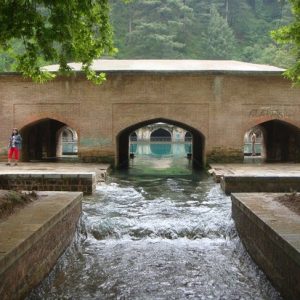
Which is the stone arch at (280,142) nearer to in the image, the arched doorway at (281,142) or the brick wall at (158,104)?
the arched doorway at (281,142)

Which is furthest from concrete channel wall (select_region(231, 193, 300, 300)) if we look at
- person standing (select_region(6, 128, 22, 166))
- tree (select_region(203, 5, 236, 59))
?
tree (select_region(203, 5, 236, 59))

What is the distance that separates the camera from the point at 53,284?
6211 mm

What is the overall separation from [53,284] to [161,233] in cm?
286

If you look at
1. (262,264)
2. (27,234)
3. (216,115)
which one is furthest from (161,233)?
(216,115)

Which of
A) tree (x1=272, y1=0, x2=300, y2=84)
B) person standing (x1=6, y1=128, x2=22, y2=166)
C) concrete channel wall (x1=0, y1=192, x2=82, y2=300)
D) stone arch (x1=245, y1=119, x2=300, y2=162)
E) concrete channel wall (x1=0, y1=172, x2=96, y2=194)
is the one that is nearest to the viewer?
concrete channel wall (x1=0, y1=192, x2=82, y2=300)

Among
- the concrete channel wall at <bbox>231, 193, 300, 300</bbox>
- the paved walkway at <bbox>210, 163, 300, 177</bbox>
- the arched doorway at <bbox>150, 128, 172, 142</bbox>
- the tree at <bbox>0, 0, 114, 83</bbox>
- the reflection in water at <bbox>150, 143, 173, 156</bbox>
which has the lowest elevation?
the concrete channel wall at <bbox>231, 193, 300, 300</bbox>

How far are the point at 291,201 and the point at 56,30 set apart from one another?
4.87 metres

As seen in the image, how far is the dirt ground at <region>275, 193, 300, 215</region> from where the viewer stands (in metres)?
7.56

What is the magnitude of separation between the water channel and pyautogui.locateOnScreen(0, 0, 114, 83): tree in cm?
305

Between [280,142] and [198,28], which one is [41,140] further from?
[198,28]

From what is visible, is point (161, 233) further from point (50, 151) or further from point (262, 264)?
point (50, 151)

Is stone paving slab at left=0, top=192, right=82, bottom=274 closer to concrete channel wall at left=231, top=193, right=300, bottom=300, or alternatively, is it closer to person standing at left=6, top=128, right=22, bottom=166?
concrete channel wall at left=231, top=193, right=300, bottom=300

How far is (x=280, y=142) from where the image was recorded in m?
22.0

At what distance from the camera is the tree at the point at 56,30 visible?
22.0 feet
